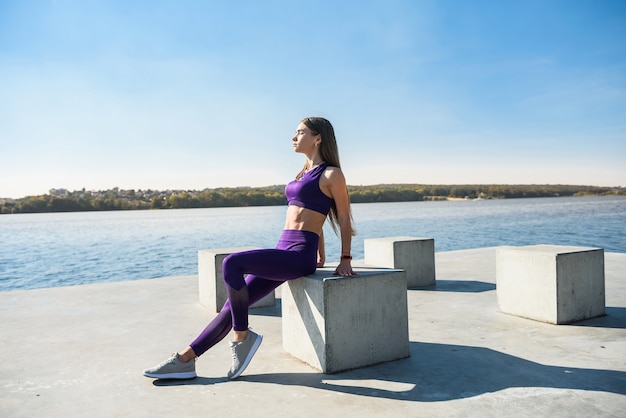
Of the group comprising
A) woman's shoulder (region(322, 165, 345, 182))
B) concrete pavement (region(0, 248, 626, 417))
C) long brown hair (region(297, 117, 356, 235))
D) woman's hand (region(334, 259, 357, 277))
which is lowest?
concrete pavement (region(0, 248, 626, 417))

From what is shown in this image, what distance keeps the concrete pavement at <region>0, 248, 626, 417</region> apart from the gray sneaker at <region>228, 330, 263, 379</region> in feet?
0.26

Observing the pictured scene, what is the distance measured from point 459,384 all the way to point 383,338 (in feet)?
2.53

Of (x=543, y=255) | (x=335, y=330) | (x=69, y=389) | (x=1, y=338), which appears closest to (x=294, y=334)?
(x=335, y=330)

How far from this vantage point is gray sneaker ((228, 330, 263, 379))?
372cm

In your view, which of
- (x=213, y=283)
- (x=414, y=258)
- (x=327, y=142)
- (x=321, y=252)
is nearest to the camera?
(x=327, y=142)

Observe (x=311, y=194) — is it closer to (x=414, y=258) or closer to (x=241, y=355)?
(x=241, y=355)

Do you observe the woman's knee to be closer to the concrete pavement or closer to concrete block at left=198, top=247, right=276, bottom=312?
the concrete pavement

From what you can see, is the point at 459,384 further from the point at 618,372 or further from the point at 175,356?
the point at 175,356

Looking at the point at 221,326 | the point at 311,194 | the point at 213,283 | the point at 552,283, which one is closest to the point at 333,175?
the point at 311,194

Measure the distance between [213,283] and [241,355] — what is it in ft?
9.29

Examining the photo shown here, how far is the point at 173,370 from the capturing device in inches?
146

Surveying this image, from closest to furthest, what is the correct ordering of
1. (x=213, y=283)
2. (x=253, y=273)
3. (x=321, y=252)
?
(x=253, y=273) → (x=321, y=252) → (x=213, y=283)

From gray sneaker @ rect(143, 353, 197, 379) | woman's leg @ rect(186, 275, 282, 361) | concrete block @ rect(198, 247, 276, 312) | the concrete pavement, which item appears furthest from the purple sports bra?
concrete block @ rect(198, 247, 276, 312)

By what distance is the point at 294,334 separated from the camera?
4.25 meters
